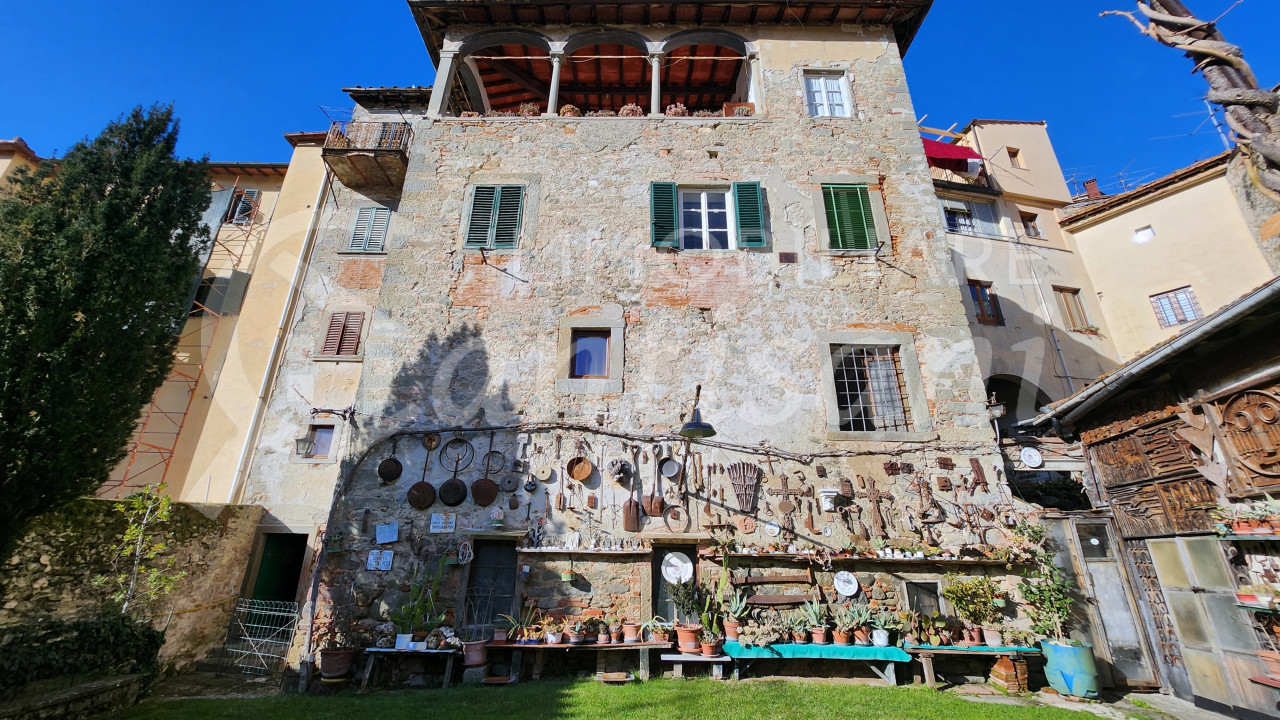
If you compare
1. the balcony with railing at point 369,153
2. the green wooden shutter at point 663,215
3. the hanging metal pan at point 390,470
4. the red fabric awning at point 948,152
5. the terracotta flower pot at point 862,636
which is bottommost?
the terracotta flower pot at point 862,636

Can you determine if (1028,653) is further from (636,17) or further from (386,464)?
(636,17)

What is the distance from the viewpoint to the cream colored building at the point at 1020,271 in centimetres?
1449

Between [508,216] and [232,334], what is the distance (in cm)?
758

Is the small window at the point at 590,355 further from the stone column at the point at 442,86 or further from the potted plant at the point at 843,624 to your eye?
the stone column at the point at 442,86

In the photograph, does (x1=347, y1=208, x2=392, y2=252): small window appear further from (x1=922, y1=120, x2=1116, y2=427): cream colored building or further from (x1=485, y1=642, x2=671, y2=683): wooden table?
(x1=922, y1=120, x2=1116, y2=427): cream colored building

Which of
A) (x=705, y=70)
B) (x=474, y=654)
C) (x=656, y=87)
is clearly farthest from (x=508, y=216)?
(x=474, y=654)

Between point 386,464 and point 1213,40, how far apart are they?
44.7 ft

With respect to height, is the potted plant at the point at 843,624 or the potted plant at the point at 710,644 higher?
the potted plant at the point at 843,624

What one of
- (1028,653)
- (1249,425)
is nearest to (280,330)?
(1028,653)

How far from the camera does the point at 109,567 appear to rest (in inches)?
291

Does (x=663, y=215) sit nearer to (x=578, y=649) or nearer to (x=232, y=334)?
(x=578, y=649)

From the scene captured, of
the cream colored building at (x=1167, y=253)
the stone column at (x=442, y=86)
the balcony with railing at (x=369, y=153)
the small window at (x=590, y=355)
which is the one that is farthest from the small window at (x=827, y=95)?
the cream colored building at (x=1167, y=253)

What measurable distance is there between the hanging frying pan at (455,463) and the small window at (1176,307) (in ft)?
57.8

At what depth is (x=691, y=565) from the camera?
25.4 feet
